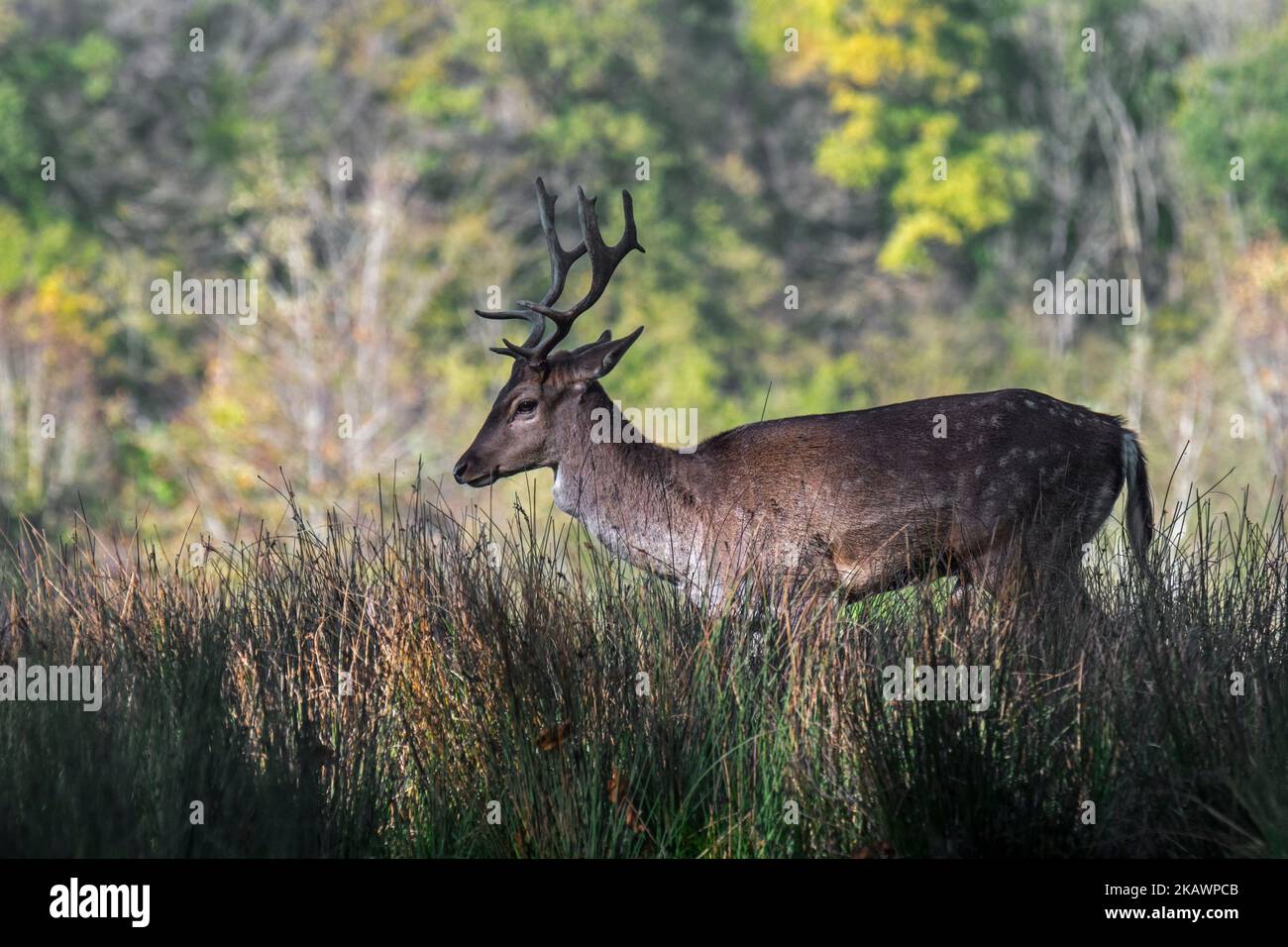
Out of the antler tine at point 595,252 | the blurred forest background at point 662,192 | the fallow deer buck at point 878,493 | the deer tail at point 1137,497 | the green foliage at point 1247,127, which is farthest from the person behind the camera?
the green foliage at point 1247,127

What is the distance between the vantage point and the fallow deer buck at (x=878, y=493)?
7.37 m

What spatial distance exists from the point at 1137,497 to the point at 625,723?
9.06 feet

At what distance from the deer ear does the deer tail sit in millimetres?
2169

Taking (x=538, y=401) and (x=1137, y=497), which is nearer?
(x=1137, y=497)

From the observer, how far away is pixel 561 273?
849cm

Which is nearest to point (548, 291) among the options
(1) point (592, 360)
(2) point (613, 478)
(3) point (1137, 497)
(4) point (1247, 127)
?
(1) point (592, 360)

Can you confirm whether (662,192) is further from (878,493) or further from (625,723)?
(625,723)

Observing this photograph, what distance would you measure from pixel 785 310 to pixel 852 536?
3566 cm

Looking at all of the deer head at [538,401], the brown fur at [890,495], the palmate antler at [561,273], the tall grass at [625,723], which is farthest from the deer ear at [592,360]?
the tall grass at [625,723]

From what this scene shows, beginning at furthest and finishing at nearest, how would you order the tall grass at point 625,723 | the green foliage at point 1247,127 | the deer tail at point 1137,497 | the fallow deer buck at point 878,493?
the green foliage at point 1247,127 < the deer tail at point 1137,497 < the fallow deer buck at point 878,493 < the tall grass at point 625,723

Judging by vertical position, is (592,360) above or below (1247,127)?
below

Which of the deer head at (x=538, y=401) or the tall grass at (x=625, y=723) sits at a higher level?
the deer head at (x=538, y=401)

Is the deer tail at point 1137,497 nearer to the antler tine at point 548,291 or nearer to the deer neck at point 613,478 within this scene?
the deer neck at point 613,478
